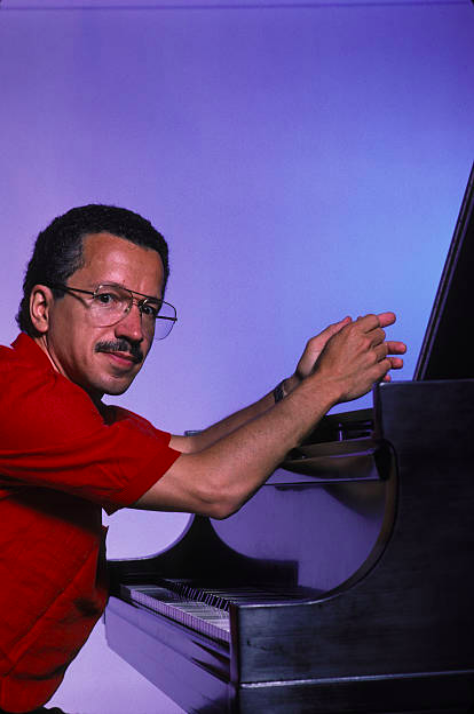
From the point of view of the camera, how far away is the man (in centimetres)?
143

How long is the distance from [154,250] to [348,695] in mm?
1004

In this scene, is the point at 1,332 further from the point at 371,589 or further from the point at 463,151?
the point at 371,589

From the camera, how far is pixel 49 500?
5.41ft

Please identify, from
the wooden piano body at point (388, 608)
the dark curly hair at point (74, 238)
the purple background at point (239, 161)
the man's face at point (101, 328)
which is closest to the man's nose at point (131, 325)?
the man's face at point (101, 328)

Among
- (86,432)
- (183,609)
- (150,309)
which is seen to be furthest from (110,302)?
(183,609)

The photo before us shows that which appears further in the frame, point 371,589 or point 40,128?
point 40,128

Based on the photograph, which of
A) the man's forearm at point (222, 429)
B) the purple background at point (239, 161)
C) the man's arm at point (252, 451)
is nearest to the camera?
the man's arm at point (252, 451)

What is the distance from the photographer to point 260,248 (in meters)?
4.26

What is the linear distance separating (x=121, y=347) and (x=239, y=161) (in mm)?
2750

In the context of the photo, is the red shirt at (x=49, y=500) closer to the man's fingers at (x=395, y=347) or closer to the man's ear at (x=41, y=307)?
the man's ear at (x=41, y=307)

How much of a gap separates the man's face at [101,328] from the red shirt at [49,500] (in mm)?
59

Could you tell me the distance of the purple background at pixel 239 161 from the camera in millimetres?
4164

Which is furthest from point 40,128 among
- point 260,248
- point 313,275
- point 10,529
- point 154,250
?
point 10,529

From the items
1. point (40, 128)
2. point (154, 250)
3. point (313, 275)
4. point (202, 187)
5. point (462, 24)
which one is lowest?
point (154, 250)
